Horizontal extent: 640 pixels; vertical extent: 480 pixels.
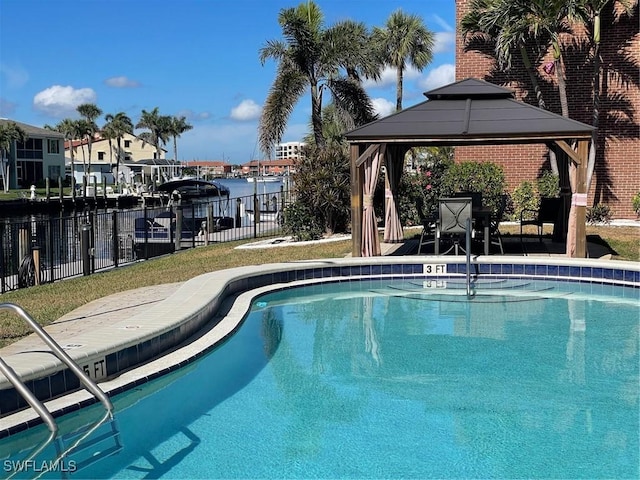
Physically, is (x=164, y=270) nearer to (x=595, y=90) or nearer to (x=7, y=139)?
(x=595, y=90)

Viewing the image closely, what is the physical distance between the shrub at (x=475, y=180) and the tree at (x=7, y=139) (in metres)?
48.2

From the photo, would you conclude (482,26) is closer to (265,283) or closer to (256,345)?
(265,283)

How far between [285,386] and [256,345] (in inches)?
57.9

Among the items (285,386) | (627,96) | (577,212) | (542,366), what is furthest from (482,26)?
(285,386)

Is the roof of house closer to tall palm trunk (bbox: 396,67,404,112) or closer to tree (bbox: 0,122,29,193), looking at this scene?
tree (bbox: 0,122,29,193)

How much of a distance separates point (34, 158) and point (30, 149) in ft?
3.09

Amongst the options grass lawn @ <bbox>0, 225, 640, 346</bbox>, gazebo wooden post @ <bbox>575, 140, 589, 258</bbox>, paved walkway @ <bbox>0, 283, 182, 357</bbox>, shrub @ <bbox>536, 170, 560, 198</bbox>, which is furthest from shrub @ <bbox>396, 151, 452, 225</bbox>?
paved walkway @ <bbox>0, 283, 182, 357</bbox>

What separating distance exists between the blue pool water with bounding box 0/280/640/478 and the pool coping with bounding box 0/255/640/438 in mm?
189

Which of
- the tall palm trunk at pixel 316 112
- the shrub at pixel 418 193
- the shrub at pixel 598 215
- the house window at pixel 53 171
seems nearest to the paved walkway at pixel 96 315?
the shrub at pixel 418 193

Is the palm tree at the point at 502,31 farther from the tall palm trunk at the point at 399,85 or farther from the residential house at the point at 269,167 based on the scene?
the residential house at the point at 269,167

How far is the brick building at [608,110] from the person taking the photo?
18438 millimetres

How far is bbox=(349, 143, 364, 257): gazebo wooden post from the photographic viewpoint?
39.5 feet

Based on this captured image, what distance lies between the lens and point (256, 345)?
762 cm

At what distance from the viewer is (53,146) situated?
67188 millimetres
